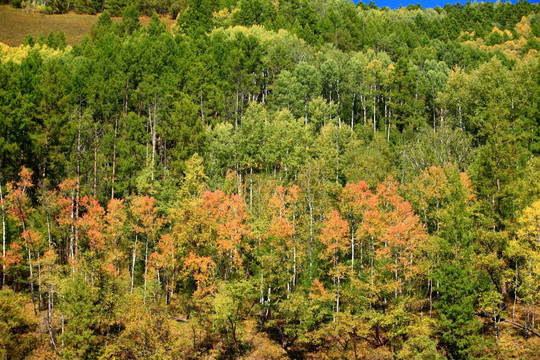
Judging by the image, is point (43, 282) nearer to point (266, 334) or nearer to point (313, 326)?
point (266, 334)

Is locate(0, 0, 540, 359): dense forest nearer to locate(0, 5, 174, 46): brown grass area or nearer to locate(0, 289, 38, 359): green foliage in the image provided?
locate(0, 289, 38, 359): green foliage

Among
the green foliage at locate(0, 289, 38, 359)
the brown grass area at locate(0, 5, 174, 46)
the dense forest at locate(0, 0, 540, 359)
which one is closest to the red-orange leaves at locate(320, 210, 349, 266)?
the dense forest at locate(0, 0, 540, 359)

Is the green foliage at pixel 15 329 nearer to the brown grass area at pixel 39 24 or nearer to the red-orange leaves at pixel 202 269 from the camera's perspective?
the red-orange leaves at pixel 202 269

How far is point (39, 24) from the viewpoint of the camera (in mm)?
145125

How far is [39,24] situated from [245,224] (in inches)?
5019

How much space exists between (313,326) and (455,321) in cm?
1489

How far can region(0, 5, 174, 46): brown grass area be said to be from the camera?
13310 centimetres

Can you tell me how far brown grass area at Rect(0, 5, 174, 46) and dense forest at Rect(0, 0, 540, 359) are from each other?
64939mm

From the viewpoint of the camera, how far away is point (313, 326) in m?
50.5

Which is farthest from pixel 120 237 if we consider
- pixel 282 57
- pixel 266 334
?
pixel 282 57

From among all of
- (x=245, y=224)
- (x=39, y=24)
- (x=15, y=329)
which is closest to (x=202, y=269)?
(x=245, y=224)

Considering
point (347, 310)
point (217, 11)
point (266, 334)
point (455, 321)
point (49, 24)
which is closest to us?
point (455, 321)

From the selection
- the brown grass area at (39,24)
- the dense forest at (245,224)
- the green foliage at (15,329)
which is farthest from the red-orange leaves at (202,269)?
the brown grass area at (39,24)

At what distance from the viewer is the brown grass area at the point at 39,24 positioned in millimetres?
133100
